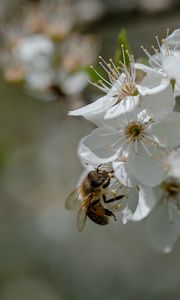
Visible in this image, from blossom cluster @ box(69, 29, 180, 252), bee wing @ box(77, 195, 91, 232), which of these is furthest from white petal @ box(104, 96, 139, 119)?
bee wing @ box(77, 195, 91, 232)

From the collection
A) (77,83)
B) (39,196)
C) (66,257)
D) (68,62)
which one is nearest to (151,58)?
(77,83)

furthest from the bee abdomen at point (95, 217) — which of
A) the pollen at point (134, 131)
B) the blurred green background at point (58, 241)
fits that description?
the blurred green background at point (58, 241)

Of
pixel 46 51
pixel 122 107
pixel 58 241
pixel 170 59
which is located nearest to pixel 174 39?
pixel 170 59

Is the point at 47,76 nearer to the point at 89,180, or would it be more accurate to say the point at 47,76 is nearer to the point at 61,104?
the point at 61,104

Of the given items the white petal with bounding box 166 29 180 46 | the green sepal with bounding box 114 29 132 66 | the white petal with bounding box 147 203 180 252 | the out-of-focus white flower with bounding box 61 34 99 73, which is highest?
the out-of-focus white flower with bounding box 61 34 99 73

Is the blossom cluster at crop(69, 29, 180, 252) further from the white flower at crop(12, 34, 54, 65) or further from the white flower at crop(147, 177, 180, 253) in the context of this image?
the white flower at crop(12, 34, 54, 65)

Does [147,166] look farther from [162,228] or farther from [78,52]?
[78,52]

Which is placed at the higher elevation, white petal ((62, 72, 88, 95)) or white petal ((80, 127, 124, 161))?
white petal ((62, 72, 88, 95))
